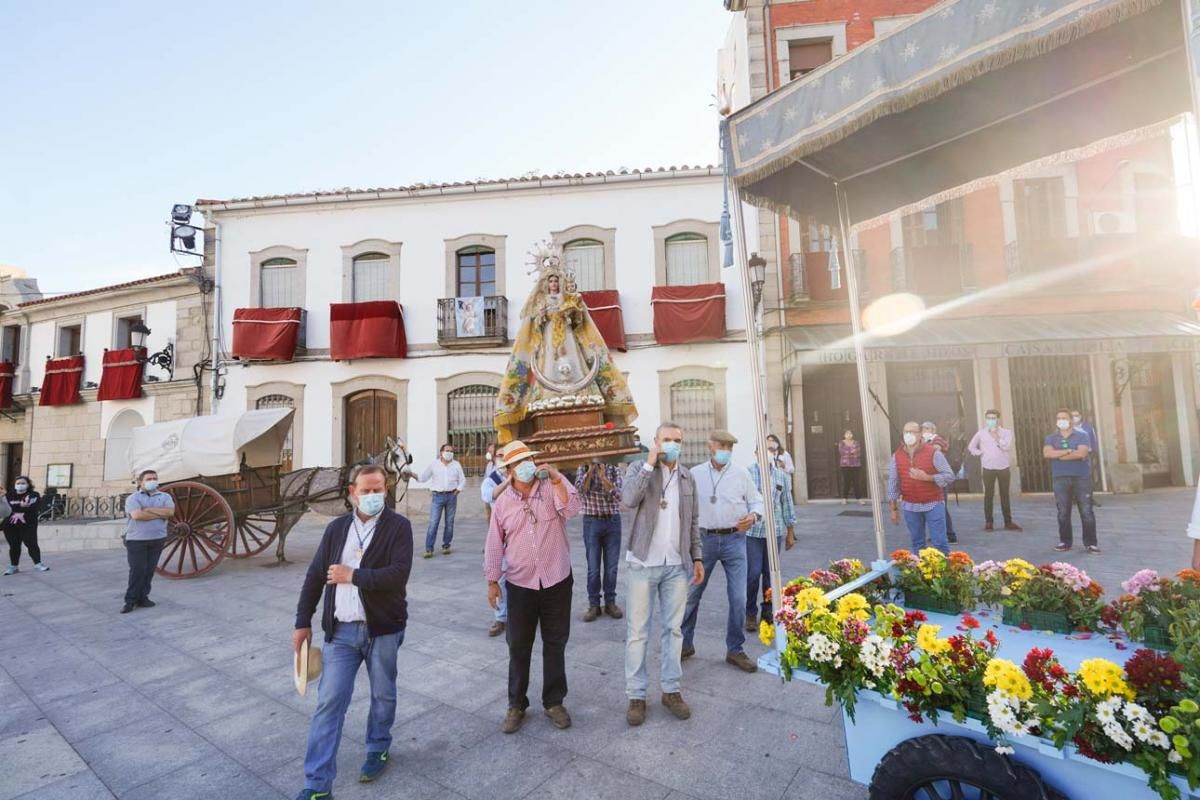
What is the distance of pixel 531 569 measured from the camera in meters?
3.50

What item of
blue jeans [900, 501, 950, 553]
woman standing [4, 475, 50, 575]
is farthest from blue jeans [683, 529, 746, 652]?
woman standing [4, 475, 50, 575]

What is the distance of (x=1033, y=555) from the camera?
7043mm

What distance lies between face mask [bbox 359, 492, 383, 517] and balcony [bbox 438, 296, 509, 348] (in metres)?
11.2

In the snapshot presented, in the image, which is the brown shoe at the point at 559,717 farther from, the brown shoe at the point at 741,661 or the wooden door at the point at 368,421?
the wooden door at the point at 368,421

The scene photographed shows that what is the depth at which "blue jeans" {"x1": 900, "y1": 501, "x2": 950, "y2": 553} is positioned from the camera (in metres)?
5.75

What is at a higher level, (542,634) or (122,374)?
(122,374)

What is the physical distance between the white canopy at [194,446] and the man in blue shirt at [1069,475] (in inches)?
436

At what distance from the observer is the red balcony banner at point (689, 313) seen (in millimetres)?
13484

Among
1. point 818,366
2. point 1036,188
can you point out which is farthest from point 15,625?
point 1036,188

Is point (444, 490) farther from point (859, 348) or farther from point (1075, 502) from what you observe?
point (1075, 502)

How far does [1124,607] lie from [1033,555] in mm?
5549

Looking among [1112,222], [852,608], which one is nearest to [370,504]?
[852,608]

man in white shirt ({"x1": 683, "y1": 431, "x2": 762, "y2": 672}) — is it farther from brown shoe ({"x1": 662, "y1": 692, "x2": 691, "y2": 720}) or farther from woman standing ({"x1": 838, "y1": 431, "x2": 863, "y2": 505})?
woman standing ({"x1": 838, "y1": 431, "x2": 863, "y2": 505})

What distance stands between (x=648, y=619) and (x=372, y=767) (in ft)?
5.73
